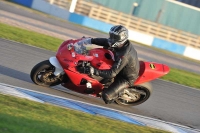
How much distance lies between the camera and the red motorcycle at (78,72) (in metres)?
9.48

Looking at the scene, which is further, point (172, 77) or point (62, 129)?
point (172, 77)

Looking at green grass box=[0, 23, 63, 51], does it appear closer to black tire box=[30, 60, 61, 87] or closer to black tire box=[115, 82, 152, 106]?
black tire box=[30, 60, 61, 87]

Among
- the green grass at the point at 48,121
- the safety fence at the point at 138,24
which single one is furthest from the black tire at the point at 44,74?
the safety fence at the point at 138,24

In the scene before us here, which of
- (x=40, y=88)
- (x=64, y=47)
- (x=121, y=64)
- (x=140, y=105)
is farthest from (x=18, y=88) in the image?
(x=140, y=105)

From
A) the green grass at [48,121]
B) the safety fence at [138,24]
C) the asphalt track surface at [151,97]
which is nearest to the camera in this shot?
the green grass at [48,121]

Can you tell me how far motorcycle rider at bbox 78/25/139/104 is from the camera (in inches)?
358

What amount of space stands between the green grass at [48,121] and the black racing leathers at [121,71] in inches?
40.3

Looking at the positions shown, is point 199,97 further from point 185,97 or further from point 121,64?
point 121,64

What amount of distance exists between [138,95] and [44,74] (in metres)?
1.96

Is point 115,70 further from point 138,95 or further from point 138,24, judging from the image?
point 138,24

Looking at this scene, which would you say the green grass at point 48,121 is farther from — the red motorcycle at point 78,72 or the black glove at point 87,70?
the red motorcycle at point 78,72

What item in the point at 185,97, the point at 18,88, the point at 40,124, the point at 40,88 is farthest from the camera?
the point at 185,97

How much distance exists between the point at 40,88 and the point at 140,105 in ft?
8.00

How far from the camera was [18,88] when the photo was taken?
8.91 meters
